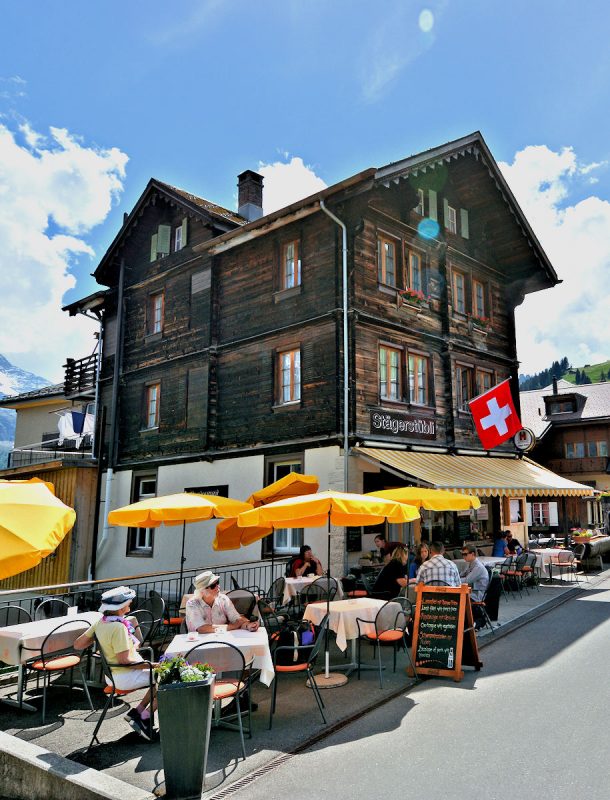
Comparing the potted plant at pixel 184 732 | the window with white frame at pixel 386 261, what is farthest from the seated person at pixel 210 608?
the window with white frame at pixel 386 261

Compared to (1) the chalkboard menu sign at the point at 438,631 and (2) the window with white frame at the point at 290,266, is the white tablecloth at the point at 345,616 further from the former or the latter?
(2) the window with white frame at the point at 290,266

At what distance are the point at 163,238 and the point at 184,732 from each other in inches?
757

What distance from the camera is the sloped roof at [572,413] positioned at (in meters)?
38.7

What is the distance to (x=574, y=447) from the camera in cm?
3891

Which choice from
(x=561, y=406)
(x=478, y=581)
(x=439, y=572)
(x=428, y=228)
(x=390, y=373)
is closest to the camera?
(x=439, y=572)

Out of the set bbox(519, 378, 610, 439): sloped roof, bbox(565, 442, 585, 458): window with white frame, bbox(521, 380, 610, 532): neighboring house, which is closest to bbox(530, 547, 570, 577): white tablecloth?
bbox(521, 380, 610, 532): neighboring house

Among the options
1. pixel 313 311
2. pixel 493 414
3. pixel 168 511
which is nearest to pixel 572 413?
pixel 493 414

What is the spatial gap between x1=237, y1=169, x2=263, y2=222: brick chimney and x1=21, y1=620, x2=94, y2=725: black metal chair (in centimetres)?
1801

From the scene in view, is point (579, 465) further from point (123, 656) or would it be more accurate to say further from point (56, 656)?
point (123, 656)

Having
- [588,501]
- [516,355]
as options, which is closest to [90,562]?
[516,355]

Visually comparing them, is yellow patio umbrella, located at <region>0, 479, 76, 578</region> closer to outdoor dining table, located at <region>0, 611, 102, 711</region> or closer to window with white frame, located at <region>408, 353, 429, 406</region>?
outdoor dining table, located at <region>0, 611, 102, 711</region>

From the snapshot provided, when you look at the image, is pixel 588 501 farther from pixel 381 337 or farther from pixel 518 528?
pixel 381 337

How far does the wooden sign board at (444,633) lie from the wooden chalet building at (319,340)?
535cm

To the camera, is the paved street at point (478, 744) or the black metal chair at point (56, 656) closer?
the paved street at point (478, 744)
